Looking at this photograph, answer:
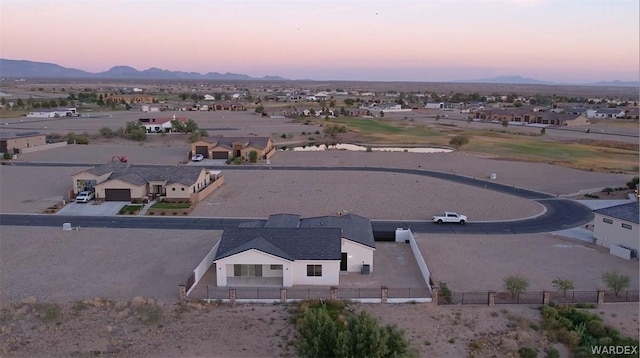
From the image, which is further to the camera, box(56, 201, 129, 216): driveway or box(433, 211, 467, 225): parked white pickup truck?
box(56, 201, 129, 216): driveway

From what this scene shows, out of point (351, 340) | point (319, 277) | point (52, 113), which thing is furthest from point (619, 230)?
point (52, 113)

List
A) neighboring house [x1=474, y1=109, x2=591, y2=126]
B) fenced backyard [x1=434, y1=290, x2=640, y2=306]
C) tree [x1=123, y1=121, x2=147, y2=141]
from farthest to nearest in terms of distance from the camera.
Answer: neighboring house [x1=474, y1=109, x2=591, y2=126] < tree [x1=123, y1=121, x2=147, y2=141] < fenced backyard [x1=434, y1=290, x2=640, y2=306]

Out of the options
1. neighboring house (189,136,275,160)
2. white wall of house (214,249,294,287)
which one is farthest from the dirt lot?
neighboring house (189,136,275,160)

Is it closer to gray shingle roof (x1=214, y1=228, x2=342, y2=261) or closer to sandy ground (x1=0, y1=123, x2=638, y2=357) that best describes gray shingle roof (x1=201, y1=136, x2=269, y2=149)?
sandy ground (x1=0, y1=123, x2=638, y2=357)

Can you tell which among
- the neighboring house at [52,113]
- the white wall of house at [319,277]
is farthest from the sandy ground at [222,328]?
the neighboring house at [52,113]

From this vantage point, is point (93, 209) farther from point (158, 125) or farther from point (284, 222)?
point (158, 125)

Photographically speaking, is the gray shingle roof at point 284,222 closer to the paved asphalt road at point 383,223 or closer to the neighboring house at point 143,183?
the paved asphalt road at point 383,223
